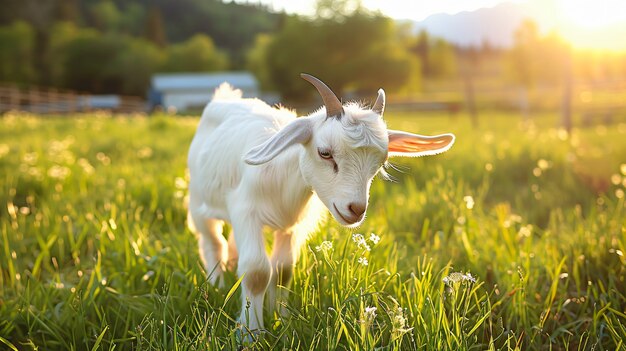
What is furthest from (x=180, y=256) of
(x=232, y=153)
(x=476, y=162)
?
(x=476, y=162)

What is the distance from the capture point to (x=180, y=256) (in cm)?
387

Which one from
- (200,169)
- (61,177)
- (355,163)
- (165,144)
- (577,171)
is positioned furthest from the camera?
(165,144)

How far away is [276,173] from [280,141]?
46 cm

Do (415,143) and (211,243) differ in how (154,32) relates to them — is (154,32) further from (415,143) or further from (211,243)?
(415,143)

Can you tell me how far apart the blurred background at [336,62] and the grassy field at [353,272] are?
9111mm

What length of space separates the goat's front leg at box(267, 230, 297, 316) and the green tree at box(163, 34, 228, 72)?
76.9m

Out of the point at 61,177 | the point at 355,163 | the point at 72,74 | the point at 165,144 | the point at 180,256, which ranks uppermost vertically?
the point at 355,163

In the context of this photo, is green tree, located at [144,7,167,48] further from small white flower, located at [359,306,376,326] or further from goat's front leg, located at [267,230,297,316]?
small white flower, located at [359,306,376,326]

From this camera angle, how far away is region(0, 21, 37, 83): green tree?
62.8 m

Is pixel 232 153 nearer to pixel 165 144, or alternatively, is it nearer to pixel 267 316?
pixel 267 316

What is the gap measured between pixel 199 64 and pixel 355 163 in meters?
78.8

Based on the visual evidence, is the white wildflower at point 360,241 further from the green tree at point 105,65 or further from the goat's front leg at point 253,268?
the green tree at point 105,65

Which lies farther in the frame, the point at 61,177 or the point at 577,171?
the point at 577,171

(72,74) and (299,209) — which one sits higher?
(299,209)
